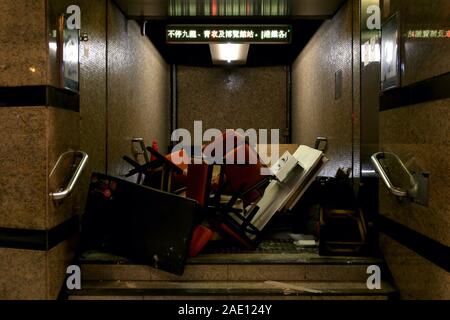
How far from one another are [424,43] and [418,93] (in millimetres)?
290

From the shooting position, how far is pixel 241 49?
6789mm

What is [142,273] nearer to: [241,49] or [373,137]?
[373,137]

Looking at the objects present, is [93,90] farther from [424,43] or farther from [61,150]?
[424,43]

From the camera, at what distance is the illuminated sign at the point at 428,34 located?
6.96 ft

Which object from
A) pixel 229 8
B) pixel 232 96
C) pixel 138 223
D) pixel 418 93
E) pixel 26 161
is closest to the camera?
pixel 418 93

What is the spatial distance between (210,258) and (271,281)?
48 centimetres

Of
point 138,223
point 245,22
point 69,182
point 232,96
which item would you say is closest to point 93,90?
point 69,182

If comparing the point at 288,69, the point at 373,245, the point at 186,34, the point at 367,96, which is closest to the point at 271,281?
the point at 373,245

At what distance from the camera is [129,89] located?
495cm

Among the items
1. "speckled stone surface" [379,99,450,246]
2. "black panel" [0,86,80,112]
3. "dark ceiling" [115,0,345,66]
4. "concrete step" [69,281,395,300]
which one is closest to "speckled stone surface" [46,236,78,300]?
"concrete step" [69,281,395,300]

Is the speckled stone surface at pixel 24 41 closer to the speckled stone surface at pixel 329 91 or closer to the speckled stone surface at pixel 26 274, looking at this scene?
the speckled stone surface at pixel 26 274

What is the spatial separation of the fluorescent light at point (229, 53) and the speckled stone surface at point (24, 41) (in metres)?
3.90

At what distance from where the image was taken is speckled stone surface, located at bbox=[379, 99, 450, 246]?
2.15 meters

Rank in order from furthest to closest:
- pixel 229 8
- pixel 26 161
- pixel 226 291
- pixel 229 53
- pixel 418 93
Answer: pixel 229 53 → pixel 229 8 → pixel 226 291 → pixel 26 161 → pixel 418 93
